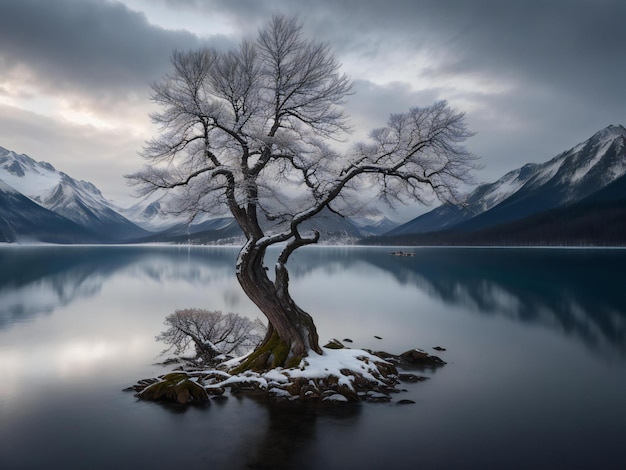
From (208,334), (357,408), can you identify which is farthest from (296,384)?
(208,334)

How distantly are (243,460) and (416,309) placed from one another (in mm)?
39443

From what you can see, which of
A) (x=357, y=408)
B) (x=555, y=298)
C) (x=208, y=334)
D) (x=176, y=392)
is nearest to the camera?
(x=357, y=408)

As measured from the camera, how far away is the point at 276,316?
18.4 metres

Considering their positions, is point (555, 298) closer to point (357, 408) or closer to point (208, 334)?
point (208, 334)

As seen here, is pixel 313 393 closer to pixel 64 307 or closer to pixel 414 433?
pixel 414 433

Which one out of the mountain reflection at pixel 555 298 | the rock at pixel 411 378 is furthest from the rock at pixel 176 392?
the mountain reflection at pixel 555 298

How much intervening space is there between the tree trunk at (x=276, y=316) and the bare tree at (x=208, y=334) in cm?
734

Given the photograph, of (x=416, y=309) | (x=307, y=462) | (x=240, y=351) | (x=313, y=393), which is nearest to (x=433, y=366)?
(x=313, y=393)

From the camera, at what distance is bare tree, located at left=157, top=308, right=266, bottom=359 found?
25266mm

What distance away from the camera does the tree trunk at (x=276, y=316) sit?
18.1 meters

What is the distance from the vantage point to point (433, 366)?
75.0ft

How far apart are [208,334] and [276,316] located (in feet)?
30.8

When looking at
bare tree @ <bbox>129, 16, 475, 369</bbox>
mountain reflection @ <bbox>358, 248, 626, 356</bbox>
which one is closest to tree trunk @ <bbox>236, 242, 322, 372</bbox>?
bare tree @ <bbox>129, 16, 475, 369</bbox>

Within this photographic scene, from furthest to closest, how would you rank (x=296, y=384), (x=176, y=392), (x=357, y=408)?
(x=296, y=384)
(x=176, y=392)
(x=357, y=408)
